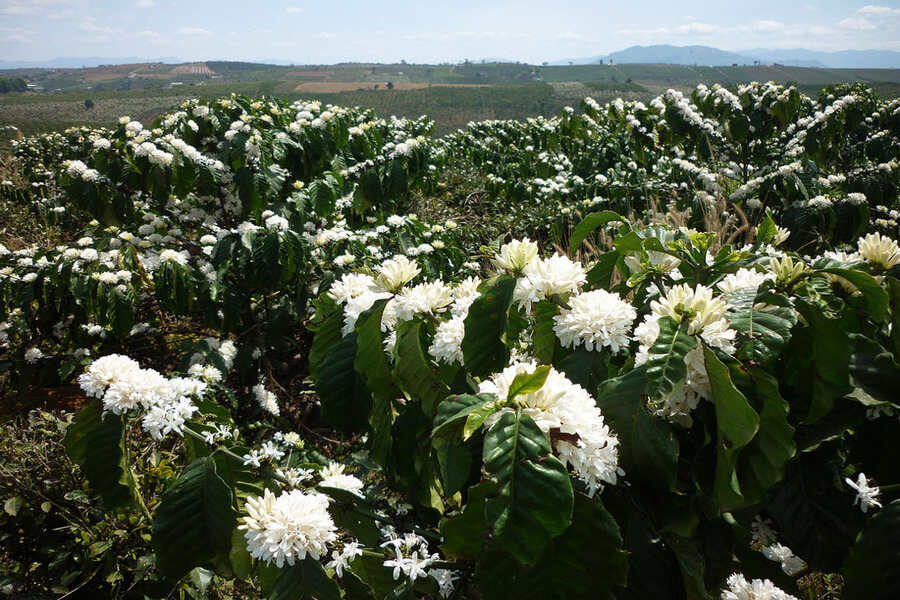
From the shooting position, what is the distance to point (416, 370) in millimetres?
1054

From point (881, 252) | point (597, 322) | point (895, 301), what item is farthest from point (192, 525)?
point (881, 252)

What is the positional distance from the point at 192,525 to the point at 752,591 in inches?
45.6

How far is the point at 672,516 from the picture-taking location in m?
0.89

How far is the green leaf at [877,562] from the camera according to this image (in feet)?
2.27

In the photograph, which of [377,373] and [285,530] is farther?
[377,373]

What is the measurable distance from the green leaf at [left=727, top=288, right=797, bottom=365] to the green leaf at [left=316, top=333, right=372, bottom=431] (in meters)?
0.84

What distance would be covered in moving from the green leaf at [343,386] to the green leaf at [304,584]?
1.12 feet

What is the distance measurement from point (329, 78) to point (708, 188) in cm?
10552

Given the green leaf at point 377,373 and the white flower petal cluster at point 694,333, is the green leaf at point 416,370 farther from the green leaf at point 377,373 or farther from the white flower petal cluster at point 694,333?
the white flower petal cluster at point 694,333

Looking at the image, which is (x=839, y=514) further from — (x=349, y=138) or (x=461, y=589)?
(x=349, y=138)

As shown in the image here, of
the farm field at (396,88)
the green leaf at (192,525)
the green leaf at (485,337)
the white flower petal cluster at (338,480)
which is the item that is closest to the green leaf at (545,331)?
the green leaf at (485,337)

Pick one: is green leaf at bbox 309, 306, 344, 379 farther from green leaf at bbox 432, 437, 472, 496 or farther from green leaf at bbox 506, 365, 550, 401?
green leaf at bbox 506, 365, 550, 401

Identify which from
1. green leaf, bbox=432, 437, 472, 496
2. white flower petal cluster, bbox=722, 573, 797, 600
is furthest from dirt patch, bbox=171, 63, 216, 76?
white flower petal cluster, bbox=722, 573, 797, 600

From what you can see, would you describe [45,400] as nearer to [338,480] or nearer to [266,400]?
[266,400]
